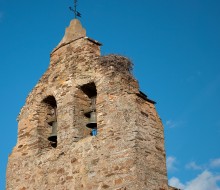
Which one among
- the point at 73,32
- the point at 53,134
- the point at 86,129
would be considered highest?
the point at 73,32

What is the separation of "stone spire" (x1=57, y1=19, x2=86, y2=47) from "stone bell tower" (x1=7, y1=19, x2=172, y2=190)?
0.02 metres

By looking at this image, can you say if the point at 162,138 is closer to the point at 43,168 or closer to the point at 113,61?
the point at 113,61

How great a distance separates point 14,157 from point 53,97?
53.6 inches

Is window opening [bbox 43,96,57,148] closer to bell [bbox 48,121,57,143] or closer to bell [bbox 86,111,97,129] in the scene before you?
bell [bbox 48,121,57,143]

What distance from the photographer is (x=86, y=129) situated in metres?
9.11

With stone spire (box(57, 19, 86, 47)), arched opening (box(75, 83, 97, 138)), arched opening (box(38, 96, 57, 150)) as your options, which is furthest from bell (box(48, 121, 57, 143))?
stone spire (box(57, 19, 86, 47))

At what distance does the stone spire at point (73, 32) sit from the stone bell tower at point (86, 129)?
0.05 feet

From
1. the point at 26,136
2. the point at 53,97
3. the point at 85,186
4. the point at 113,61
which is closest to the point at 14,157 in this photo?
the point at 26,136

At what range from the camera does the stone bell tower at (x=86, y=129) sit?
7941 millimetres

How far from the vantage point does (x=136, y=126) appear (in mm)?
8023

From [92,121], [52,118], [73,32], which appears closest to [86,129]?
[92,121]

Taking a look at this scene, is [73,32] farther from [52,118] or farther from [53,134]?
[53,134]

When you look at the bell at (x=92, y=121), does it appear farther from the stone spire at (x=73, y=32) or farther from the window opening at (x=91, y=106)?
the stone spire at (x=73, y=32)

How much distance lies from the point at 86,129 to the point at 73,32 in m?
2.27
